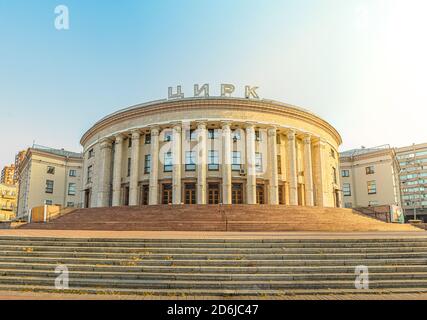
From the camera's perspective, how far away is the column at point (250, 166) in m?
31.7

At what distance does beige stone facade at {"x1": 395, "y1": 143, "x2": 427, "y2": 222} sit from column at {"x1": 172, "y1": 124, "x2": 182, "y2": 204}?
87.9 m

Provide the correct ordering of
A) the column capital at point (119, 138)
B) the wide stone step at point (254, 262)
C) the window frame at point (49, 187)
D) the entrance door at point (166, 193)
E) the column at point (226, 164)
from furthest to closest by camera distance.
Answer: the window frame at point (49, 187)
the column capital at point (119, 138)
the entrance door at point (166, 193)
the column at point (226, 164)
the wide stone step at point (254, 262)

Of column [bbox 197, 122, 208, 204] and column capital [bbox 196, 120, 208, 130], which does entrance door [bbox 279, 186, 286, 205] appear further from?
column capital [bbox 196, 120, 208, 130]

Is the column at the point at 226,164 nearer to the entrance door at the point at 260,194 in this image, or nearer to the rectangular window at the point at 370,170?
the entrance door at the point at 260,194

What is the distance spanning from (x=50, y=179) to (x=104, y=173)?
2077 cm

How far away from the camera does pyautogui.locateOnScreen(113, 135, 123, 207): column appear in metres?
35.5

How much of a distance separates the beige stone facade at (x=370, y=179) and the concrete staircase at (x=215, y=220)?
2682cm

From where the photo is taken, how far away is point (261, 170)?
33531mm

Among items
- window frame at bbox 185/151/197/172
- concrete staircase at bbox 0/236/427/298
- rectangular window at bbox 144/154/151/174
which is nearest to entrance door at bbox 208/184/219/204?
window frame at bbox 185/151/197/172

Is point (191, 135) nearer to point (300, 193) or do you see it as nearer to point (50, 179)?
point (300, 193)

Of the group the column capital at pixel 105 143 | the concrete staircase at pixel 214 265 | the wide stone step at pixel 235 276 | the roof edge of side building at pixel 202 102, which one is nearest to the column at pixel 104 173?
the column capital at pixel 105 143

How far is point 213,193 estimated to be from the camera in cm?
3250

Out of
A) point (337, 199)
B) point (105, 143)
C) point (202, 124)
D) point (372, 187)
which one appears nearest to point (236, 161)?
point (202, 124)
